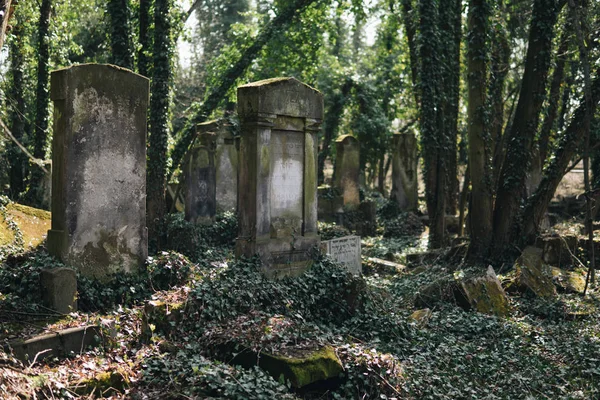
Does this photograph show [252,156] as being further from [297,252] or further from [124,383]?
[124,383]

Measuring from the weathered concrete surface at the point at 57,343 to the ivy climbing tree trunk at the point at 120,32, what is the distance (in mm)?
7464

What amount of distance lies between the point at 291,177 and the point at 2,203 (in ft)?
13.5

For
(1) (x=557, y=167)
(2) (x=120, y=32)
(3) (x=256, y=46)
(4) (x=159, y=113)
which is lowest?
(1) (x=557, y=167)

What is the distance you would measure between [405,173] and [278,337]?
15.3 metres

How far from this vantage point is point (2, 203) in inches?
359

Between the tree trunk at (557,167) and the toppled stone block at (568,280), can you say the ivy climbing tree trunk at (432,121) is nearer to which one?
the tree trunk at (557,167)

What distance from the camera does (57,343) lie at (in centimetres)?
571

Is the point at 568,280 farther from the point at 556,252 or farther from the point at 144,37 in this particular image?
the point at 144,37

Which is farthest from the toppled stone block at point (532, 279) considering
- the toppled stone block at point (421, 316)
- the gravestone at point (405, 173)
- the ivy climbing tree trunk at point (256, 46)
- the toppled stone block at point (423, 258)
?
the ivy climbing tree trunk at point (256, 46)

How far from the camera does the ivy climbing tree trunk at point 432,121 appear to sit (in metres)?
14.1

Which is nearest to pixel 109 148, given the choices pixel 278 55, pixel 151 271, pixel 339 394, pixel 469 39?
pixel 151 271

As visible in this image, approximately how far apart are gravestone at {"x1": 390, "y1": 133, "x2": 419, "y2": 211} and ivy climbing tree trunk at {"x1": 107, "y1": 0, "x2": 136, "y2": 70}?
35.7 ft

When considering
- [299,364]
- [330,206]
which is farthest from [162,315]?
[330,206]

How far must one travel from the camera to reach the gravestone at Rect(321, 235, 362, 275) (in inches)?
444
